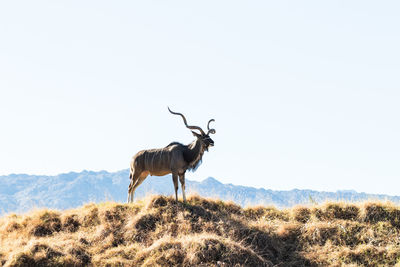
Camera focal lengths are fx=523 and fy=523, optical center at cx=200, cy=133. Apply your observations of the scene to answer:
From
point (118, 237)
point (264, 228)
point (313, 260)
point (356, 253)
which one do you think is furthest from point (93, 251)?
point (356, 253)

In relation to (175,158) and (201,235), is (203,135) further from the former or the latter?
(201,235)

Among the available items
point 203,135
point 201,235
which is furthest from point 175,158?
point 201,235

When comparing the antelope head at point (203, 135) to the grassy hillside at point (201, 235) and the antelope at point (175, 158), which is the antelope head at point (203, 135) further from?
the grassy hillside at point (201, 235)

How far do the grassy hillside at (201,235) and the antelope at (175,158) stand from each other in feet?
3.80

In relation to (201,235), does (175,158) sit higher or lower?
higher

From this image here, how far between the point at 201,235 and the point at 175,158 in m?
4.02

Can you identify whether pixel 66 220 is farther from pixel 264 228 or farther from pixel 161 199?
pixel 264 228

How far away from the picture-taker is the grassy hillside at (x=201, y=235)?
16.0 metres

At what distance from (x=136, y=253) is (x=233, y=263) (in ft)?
10.0

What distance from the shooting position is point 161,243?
16.3 meters

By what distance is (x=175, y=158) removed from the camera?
1977cm

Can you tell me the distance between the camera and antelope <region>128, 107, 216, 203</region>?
1978 cm

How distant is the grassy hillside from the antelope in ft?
3.80

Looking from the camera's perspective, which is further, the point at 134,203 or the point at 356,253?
the point at 134,203
